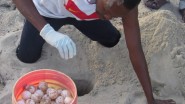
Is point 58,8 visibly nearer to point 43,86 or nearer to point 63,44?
point 63,44

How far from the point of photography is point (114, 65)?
7.68 feet

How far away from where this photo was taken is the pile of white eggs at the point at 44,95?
179cm

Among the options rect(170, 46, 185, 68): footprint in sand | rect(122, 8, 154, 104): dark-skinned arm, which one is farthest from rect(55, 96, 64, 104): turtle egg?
rect(170, 46, 185, 68): footprint in sand

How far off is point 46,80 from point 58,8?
1.41ft

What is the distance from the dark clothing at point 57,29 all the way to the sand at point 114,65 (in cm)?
5

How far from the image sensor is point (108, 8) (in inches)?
65.3

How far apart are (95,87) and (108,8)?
2.29 feet

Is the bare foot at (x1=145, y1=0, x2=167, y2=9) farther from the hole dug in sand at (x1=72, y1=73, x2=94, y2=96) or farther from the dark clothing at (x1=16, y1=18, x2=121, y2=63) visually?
the hole dug in sand at (x1=72, y1=73, x2=94, y2=96)

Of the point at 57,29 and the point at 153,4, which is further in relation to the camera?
the point at 153,4

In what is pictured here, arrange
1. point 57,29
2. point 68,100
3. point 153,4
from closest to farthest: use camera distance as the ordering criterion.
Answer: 1. point 68,100
2. point 57,29
3. point 153,4

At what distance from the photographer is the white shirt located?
1.91 metres

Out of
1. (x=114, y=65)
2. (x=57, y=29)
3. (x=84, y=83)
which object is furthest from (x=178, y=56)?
(x=57, y=29)

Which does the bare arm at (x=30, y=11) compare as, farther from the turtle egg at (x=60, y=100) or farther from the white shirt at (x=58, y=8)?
the turtle egg at (x=60, y=100)

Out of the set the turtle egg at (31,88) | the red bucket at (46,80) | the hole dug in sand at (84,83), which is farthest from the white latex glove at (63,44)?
the hole dug in sand at (84,83)
